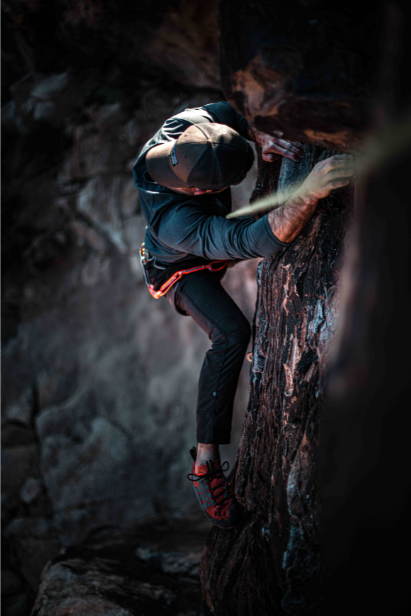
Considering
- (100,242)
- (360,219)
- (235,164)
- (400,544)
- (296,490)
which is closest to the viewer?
(400,544)

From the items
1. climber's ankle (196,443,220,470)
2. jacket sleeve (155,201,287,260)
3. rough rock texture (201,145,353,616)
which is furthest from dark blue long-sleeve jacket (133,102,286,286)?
climber's ankle (196,443,220,470)

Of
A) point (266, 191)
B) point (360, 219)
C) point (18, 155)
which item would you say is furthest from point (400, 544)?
point (18, 155)

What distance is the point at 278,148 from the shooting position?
1.22 m

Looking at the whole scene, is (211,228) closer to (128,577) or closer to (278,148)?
(278,148)

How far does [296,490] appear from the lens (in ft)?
3.29

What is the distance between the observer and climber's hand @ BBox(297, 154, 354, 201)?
0.88 meters

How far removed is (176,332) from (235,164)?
7.53ft

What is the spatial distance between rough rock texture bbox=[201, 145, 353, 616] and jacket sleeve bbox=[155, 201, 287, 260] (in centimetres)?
12

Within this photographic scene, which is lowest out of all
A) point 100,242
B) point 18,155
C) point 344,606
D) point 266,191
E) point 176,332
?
point 344,606

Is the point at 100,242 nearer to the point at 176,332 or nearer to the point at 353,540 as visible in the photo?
the point at 176,332

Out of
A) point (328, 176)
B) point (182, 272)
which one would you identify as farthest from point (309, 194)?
point (182, 272)

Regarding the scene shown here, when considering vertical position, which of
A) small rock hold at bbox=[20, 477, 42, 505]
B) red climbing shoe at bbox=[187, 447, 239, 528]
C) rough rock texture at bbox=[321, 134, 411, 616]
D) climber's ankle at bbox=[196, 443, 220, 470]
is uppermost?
rough rock texture at bbox=[321, 134, 411, 616]

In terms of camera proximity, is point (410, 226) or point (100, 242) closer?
point (410, 226)

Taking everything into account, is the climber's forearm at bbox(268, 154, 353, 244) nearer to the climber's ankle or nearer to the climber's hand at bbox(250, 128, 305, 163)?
the climber's hand at bbox(250, 128, 305, 163)
